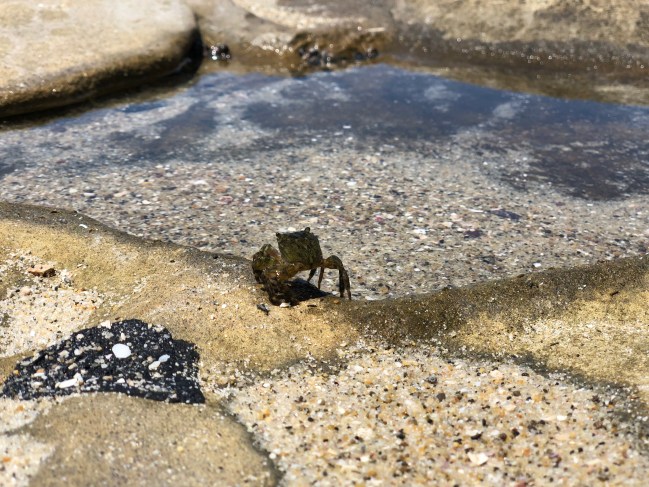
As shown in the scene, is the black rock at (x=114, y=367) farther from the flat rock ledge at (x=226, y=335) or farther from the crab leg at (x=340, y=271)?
the crab leg at (x=340, y=271)

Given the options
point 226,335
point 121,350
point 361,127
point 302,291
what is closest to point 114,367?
point 121,350

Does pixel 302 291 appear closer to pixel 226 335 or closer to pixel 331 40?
pixel 226 335

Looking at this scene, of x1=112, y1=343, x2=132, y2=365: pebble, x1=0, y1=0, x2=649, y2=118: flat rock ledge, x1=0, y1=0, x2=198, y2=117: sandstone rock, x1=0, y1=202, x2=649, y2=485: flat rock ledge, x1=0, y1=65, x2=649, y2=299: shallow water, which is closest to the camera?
x1=0, y1=202, x2=649, y2=485: flat rock ledge

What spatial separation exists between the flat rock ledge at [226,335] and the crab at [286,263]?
16 cm

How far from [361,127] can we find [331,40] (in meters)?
3.99

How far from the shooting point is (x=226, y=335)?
5824mm

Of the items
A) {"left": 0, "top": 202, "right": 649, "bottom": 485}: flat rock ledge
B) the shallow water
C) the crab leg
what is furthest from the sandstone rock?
the crab leg

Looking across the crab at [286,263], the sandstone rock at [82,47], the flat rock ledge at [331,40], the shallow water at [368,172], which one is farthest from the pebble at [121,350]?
the flat rock ledge at [331,40]

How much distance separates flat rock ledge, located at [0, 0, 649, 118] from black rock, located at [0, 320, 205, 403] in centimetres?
671

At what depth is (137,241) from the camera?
722 cm

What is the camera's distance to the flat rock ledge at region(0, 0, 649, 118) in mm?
11945

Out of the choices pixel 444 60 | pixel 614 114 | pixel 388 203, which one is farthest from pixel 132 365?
pixel 444 60

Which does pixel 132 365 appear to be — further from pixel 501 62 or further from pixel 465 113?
pixel 501 62

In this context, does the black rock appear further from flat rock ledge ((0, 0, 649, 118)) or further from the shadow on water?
flat rock ledge ((0, 0, 649, 118))
